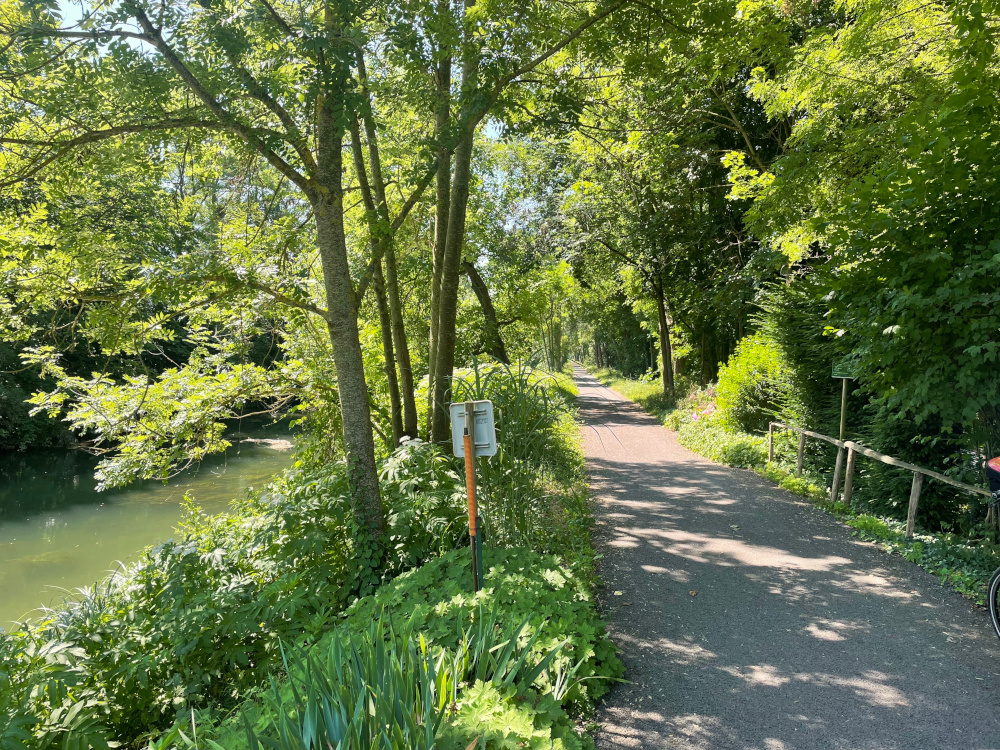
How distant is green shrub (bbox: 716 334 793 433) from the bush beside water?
7.05 meters

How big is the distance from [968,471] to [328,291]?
6.79 m

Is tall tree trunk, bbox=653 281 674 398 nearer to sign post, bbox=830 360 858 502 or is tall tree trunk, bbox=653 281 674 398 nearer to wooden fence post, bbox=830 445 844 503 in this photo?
sign post, bbox=830 360 858 502

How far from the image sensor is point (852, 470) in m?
7.71

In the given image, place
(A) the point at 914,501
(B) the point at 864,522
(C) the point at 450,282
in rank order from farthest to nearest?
1. (C) the point at 450,282
2. (B) the point at 864,522
3. (A) the point at 914,501

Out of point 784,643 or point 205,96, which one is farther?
point 205,96

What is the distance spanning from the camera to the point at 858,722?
336 cm

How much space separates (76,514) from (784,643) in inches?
656

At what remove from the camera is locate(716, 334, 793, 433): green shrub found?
1168cm

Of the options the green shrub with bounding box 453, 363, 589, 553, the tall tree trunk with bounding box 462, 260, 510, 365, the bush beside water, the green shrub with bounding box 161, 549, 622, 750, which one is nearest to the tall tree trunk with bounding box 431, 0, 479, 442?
the bush beside water

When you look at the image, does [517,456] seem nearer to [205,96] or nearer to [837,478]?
[205,96]

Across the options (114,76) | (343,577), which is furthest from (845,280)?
(114,76)

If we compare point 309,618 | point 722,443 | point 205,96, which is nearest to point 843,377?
point 722,443

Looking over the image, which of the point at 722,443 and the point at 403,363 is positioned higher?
the point at 403,363

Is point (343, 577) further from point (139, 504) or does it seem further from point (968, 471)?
point (139, 504)
